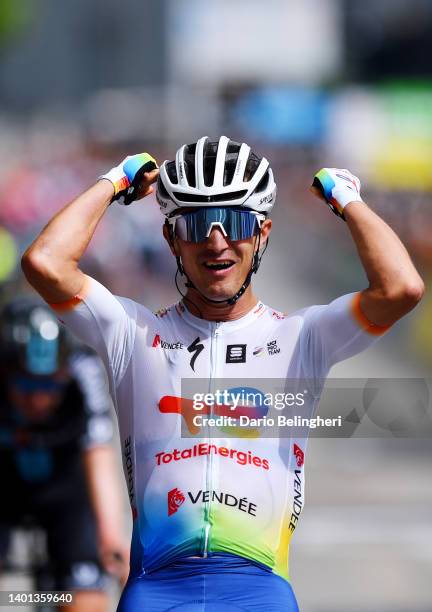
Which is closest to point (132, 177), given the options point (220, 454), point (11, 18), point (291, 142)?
point (220, 454)

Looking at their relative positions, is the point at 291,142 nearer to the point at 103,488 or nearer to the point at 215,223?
the point at 103,488

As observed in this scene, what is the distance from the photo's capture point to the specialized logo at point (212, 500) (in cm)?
439

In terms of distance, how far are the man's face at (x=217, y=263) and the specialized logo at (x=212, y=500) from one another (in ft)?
2.08

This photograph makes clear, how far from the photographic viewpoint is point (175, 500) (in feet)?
14.4

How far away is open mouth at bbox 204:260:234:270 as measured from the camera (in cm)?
450

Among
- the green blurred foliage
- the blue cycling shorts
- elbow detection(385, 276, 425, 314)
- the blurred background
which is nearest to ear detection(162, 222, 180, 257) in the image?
elbow detection(385, 276, 425, 314)

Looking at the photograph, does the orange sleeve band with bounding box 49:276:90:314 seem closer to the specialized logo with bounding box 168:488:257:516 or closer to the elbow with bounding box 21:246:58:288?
the elbow with bounding box 21:246:58:288

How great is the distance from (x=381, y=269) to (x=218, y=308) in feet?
1.91

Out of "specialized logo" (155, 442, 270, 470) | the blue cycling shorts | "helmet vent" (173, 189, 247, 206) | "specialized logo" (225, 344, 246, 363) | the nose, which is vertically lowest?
the blue cycling shorts

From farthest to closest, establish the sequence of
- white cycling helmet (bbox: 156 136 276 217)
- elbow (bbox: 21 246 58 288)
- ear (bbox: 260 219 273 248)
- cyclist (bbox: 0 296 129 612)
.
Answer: cyclist (bbox: 0 296 129 612) → ear (bbox: 260 219 273 248) → white cycling helmet (bbox: 156 136 276 217) → elbow (bbox: 21 246 58 288)

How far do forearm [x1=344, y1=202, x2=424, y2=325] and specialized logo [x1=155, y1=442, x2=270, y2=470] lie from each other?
0.58 meters

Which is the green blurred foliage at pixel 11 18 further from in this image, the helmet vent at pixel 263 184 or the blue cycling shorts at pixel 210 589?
the blue cycling shorts at pixel 210 589

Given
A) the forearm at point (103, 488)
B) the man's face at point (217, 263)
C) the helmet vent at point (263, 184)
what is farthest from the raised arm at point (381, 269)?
the forearm at point (103, 488)

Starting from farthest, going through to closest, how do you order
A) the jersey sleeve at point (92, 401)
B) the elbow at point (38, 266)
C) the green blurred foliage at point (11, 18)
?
the green blurred foliage at point (11, 18) < the jersey sleeve at point (92, 401) < the elbow at point (38, 266)
